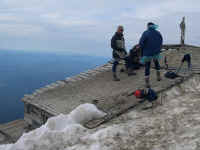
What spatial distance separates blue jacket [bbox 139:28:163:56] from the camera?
32.3ft

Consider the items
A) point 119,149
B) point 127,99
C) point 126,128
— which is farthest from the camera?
point 127,99

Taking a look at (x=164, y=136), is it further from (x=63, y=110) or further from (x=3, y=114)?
(x=3, y=114)

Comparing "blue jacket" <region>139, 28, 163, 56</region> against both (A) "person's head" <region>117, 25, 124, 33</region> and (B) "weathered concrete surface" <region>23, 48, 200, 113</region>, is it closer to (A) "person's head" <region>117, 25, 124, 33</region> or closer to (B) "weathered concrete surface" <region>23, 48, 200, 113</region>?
(B) "weathered concrete surface" <region>23, 48, 200, 113</region>

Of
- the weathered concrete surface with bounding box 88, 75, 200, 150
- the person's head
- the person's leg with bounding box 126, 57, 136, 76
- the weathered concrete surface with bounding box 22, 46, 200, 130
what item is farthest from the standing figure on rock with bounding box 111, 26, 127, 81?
the weathered concrete surface with bounding box 88, 75, 200, 150

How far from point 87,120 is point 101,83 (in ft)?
16.3

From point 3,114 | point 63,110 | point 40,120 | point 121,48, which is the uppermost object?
point 121,48


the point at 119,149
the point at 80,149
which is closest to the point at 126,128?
the point at 119,149

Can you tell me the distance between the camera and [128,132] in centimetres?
651

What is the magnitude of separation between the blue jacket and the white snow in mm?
2733

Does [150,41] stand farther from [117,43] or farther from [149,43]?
[117,43]

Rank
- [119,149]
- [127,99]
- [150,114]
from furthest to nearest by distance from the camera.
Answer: [127,99] → [150,114] → [119,149]

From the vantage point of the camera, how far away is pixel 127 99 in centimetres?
905

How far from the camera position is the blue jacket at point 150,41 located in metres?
9.84

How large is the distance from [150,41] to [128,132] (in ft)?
15.2
